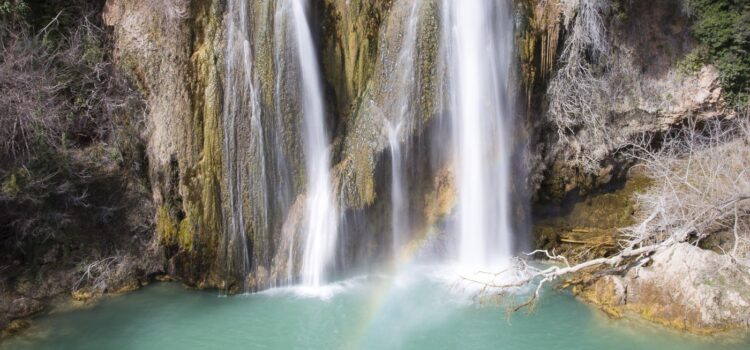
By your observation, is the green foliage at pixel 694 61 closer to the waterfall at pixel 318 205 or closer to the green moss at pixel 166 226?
the waterfall at pixel 318 205

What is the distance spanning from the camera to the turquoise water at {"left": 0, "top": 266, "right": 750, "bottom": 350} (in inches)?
336

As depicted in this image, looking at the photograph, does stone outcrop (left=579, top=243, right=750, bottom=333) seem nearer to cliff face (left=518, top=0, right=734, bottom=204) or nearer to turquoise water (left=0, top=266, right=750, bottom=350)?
turquoise water (left=0, top=266, right=750, bottom=350)

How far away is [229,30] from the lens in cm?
958

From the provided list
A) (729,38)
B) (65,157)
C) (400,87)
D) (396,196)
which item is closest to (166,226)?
(65,157)

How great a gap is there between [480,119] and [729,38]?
14.8 ft

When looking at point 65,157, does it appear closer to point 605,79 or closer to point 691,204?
point 605,79

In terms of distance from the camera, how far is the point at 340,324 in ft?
30.1

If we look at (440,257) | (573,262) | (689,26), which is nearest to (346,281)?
(440,257)

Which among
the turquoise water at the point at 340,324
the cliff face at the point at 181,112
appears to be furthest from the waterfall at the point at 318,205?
the cliff face at the point at 181,112

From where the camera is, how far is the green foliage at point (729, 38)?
9991 mm

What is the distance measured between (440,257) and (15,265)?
7.69m

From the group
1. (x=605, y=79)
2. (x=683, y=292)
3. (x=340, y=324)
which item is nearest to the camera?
(x=683, y=292)

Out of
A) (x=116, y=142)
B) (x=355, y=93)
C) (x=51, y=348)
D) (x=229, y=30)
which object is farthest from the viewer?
(x=116, y=142)

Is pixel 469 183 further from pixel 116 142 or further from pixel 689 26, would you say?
pixel 116 142
